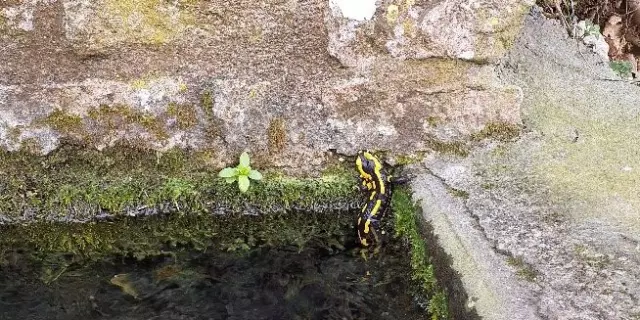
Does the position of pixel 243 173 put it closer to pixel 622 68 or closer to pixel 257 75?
pixel 257 75

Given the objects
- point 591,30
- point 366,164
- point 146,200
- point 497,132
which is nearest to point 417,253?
point 366,164

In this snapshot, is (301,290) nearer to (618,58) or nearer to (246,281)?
(246,281)

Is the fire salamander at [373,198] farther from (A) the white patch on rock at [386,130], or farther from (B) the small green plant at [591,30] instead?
(B) the small green plant at [591,30]

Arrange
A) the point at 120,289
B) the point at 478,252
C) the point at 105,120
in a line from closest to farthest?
the point at 478,252 < the point at 120,289 < the point at 105,120

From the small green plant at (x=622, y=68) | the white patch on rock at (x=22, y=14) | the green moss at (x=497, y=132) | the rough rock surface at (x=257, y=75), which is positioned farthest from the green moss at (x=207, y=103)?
the small green plant at (x=622, y=68)

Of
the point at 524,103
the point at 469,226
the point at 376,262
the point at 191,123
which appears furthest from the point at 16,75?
the point at 524,103

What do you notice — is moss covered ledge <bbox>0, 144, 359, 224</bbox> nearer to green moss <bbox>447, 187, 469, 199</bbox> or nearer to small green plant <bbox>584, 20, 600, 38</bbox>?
green moss <bbox>447, 187, 469, 199</bbox>
